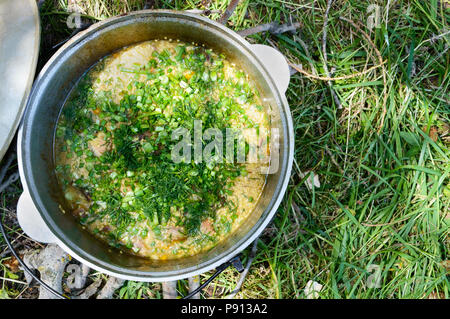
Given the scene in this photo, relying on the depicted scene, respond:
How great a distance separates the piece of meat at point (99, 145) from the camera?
1.80m

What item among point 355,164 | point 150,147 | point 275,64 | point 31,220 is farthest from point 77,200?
point 355,164

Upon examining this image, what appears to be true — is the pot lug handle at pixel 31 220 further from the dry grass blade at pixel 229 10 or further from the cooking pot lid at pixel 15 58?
the dry grass blade at pixel 229 10

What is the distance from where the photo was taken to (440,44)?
2.07 metres

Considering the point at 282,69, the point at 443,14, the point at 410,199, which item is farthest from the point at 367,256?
the point at 443,14

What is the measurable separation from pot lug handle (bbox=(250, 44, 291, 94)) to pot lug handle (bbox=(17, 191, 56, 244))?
50.6 inches

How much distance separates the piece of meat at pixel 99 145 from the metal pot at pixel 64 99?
0.80ft

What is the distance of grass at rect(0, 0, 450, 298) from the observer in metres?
1.98

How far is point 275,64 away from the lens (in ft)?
5.41

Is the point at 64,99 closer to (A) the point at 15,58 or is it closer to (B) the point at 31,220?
(A) the point at 15,58

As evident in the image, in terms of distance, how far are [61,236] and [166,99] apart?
0.84m

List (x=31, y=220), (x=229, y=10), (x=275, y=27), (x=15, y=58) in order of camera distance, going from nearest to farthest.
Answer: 1. (x=31, y=220)
2. (x=15, y=58)
3. (x=229, y=10)
4. (x=275, y=27)

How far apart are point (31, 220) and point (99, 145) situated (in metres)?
0.49

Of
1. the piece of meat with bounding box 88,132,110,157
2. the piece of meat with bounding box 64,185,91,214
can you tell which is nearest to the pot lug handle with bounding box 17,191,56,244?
the piece of meat with bounding box 64,185,91,214

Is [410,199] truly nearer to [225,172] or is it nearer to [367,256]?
[367,256]
